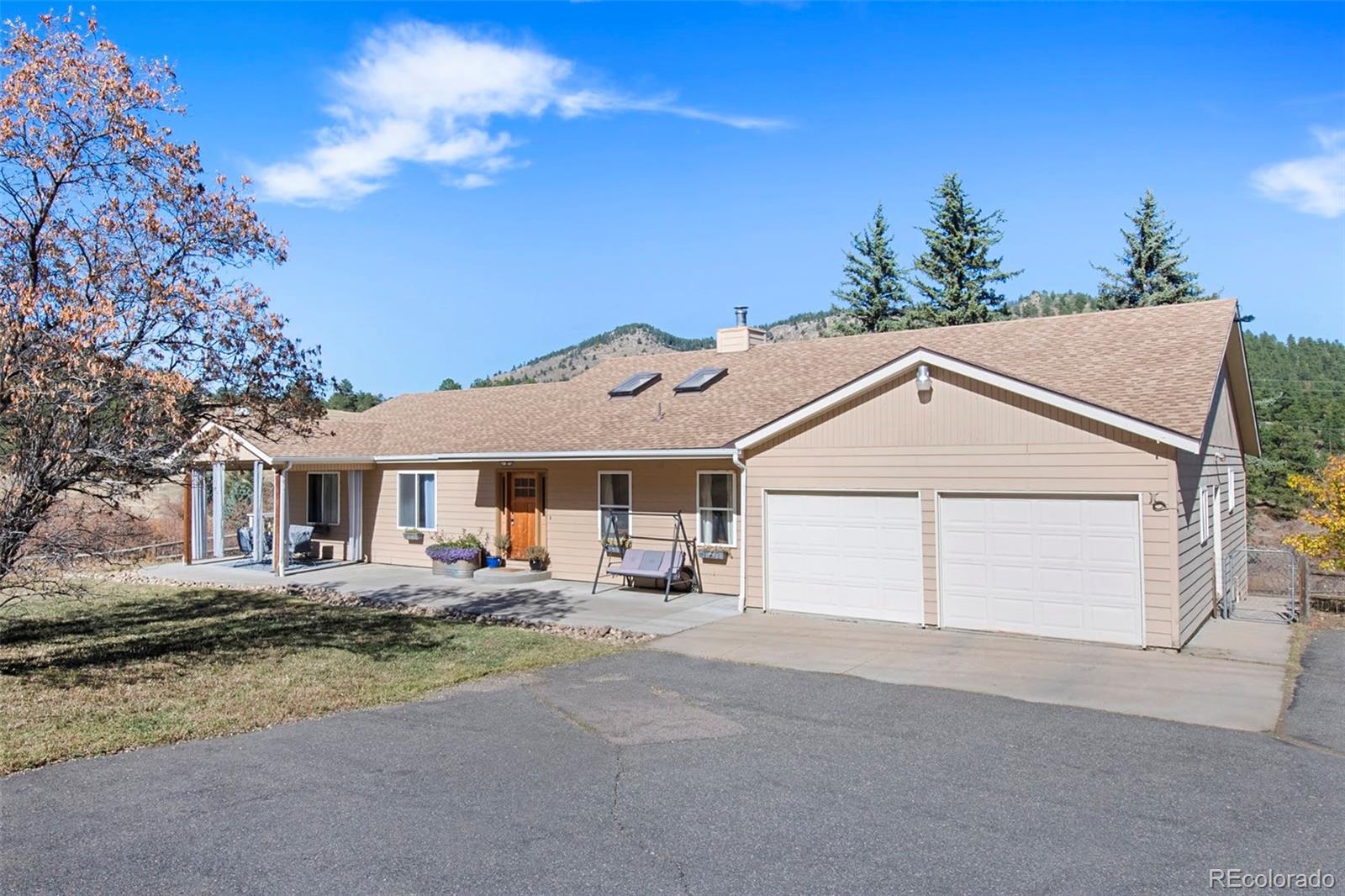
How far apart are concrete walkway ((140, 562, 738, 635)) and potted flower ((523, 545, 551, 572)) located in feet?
2.25

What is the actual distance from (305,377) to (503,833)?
7.12 metres

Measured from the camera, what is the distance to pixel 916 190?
103 feet

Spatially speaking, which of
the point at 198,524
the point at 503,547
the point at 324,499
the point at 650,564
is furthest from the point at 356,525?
the point at 650,564

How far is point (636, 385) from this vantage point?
1916 centimetres

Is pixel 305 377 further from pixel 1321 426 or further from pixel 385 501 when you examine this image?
pixel 1321 426

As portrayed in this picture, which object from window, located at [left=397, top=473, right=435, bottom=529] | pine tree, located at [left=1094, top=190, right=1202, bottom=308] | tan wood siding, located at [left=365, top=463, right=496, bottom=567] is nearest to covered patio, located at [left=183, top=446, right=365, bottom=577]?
tan wood siding, located at [left=365, top=463, right=496, bottom=567]

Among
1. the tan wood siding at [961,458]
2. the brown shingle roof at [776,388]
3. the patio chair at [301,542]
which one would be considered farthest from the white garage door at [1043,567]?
the patio chair at [301,542]

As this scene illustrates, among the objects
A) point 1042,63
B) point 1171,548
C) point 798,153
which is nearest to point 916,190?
point 798,153

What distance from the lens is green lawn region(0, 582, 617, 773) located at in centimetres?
739

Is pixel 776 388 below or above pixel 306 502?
above

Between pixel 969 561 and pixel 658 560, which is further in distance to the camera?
pixel 658 560

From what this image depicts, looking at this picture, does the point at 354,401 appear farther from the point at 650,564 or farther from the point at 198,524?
the point at 650,564

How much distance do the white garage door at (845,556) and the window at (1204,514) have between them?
12.5 feet

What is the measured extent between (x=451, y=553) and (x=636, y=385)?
17.1 ft
